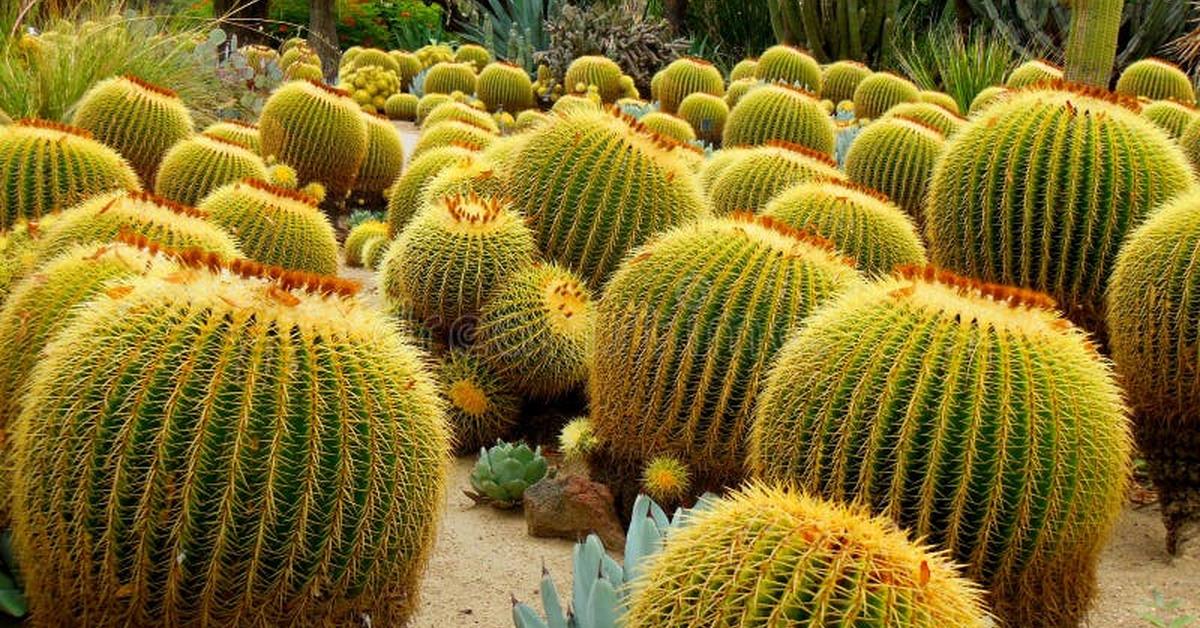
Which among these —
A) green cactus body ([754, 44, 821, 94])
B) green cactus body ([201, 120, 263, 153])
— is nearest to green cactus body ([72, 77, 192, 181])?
green cactus body ([201, 120, 263, 153])

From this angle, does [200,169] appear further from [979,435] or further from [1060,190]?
[979,435]

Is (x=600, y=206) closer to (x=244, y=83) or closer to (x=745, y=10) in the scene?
(x=244, y=83)

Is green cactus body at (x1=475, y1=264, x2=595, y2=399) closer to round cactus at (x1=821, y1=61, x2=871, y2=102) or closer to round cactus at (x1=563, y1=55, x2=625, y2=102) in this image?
round cactus at (x1=821, y1=61, x2=871, y2=102)

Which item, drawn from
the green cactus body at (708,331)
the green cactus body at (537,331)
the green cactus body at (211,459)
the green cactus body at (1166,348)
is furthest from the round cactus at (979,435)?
the green cactus body at (537,331)

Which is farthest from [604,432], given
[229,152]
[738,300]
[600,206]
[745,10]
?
[745,10]

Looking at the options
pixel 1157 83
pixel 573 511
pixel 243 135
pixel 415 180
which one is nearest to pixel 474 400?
pixel 573 511

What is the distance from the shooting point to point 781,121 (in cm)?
682

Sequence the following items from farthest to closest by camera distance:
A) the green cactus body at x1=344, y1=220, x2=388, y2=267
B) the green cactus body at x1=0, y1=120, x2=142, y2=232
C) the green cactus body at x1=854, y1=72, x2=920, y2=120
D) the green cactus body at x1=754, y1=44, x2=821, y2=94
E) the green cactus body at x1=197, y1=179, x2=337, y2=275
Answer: the green cactus body at x1=754, y1=44, x2=821, y2=94 < the green cactus body at x1=854, y1=72, x2=920, y2=120 < the green cactus body at x1=344, y1=220, x2=388, y2=267 < the green cactus body at x1=0, y1=120, x2=142, y2=232 < the green cactus body at x1=197, y1=179, x2=337, y2=275

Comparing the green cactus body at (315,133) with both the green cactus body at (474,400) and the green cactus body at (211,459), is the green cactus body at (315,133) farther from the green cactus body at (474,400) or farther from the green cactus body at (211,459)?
the green cactus body at (211,459)

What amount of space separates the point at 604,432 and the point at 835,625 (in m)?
1.78

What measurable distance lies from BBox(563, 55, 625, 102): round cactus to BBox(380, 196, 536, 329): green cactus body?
7500mm

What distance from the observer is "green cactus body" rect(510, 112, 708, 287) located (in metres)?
4.30

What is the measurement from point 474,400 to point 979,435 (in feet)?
6.37

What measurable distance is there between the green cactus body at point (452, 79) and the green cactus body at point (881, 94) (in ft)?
12.7
